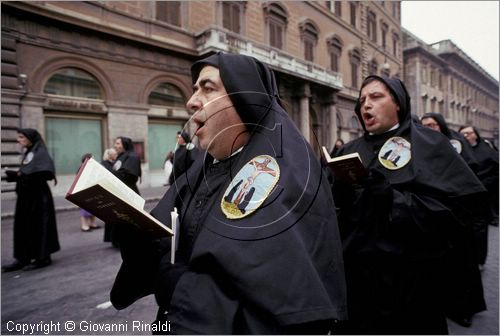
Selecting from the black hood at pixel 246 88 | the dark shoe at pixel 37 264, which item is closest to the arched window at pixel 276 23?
the dark shoe at pixel 37 264

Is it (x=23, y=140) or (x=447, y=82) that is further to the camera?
(x=447, y=82)

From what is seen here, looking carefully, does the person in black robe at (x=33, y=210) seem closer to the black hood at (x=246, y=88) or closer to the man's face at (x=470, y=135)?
the black hood at (x=246, y=88)

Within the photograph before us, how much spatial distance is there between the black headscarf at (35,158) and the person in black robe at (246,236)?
3799mm

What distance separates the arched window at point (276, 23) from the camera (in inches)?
624

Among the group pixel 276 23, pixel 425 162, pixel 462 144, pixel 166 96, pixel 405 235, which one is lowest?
pixel 405 235

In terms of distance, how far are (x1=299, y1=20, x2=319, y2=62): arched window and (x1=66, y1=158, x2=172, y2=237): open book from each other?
1888 cm

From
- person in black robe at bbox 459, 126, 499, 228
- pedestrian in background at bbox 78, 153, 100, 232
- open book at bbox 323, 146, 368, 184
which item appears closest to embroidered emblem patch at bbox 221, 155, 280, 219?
open book at bbox 323, 146, 368, 184

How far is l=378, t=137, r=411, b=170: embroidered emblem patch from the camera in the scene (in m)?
2.09

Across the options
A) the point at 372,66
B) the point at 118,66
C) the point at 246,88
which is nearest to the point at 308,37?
the point at 372,66

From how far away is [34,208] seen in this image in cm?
447

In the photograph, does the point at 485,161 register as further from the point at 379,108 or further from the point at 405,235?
the point at 405,235

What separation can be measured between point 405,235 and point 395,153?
1.89 feet

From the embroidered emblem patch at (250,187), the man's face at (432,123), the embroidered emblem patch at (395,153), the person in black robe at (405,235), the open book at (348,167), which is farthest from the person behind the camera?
the man's face at (432,123)

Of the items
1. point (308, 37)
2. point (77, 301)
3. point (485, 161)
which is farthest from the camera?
point (308, 37)
